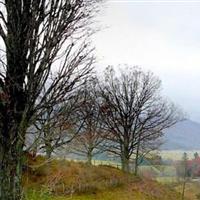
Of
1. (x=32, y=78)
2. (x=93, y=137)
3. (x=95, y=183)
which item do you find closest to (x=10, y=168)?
(x=32, y=78)

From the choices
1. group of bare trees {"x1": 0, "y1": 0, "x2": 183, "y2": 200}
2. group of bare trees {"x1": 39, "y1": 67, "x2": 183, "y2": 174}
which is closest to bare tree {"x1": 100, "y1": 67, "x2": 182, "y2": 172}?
group of bare trees {"x1": 39, "y1": 67, "x2": 183, "y2": 174}

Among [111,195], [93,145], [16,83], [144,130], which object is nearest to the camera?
[16,83]

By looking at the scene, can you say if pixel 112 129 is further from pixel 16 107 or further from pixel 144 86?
pixel 16 107

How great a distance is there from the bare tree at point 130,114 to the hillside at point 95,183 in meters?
4.78

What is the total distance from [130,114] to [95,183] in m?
10.5

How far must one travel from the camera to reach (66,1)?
834 cm

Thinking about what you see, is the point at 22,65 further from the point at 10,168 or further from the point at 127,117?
the point at 127,117

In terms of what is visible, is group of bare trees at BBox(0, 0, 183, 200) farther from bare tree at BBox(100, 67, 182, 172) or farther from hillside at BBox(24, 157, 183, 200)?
bare tree at BBox(100, 67, 182, 172)

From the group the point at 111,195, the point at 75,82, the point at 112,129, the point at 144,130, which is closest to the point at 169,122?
the point at 144,130

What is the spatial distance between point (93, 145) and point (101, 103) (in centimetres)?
376

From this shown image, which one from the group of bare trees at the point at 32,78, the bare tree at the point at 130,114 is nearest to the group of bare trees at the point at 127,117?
the bare tree at the point at 130,114

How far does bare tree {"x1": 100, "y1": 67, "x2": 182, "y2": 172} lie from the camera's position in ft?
120

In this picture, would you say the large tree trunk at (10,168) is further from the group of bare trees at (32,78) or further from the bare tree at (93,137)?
the bare tree at (93,137)

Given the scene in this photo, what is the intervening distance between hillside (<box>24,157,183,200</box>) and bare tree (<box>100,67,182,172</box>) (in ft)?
15.7
